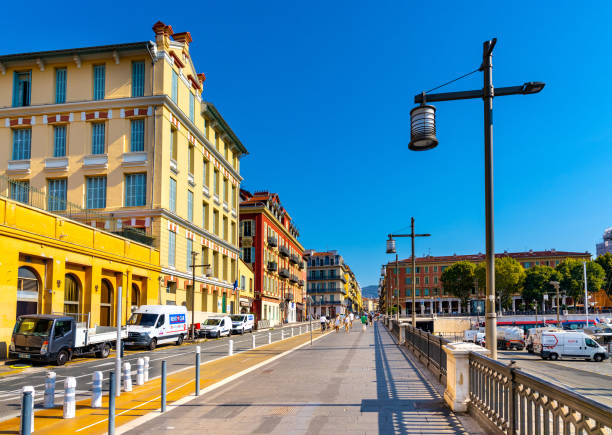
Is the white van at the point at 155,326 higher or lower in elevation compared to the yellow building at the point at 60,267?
lower

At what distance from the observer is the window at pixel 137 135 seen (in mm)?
39344

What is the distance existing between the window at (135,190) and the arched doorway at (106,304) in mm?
7904

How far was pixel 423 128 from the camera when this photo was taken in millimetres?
8711

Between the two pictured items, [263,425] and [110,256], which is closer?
[263,425]

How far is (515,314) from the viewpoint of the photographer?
352ft

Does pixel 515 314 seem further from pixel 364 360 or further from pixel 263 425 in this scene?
pixel 263 425

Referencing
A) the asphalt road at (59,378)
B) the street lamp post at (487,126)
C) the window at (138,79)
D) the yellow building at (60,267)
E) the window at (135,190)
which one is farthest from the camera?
the window at (138,79)

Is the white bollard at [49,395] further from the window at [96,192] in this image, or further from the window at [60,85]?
the window at [60,85]

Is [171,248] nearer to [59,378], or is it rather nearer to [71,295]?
[71,295]

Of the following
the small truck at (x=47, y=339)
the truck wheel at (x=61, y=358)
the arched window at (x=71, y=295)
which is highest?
the arched window at (x=71, y=295)

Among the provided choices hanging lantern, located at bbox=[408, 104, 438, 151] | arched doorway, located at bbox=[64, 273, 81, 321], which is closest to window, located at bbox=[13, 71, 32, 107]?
arched doorway, located at bbox=[64, 273, 81, 321]

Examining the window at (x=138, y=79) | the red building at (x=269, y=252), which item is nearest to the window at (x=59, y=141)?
the window at (x=138, y=79)

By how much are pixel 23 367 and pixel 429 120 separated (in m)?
18.7

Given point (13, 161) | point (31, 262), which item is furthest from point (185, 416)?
point (13, 161)
